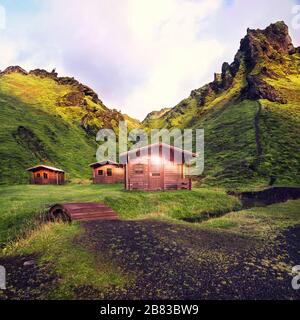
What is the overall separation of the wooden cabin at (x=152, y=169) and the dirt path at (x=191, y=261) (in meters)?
21.2

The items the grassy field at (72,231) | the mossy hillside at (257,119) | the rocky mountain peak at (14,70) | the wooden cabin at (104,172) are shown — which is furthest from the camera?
the rocky mountain peak at (14,70)

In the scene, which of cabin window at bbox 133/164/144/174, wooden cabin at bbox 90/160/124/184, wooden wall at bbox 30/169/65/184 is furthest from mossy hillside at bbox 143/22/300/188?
wooden wall at bbox 30/169/65/184

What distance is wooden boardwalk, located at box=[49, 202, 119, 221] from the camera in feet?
63.6

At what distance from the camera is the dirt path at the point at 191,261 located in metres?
10.4

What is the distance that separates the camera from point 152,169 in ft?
131

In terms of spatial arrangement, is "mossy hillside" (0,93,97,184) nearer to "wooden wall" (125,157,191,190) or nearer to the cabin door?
"wooden wall" (125,157,191,190)

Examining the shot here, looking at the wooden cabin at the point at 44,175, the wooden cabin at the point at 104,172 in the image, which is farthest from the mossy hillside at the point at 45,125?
the wooden cabin at the point at 104,172

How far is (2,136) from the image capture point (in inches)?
2901

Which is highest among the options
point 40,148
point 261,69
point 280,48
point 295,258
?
point 280,48

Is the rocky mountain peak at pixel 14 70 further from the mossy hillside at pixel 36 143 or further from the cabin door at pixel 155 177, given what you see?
the cabin door at pixel 155 177

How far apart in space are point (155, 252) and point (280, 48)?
13972 centimetres

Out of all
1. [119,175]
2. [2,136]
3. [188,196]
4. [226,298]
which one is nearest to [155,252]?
[226,298]

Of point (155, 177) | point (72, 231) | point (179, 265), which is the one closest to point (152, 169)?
point (155, 177)
